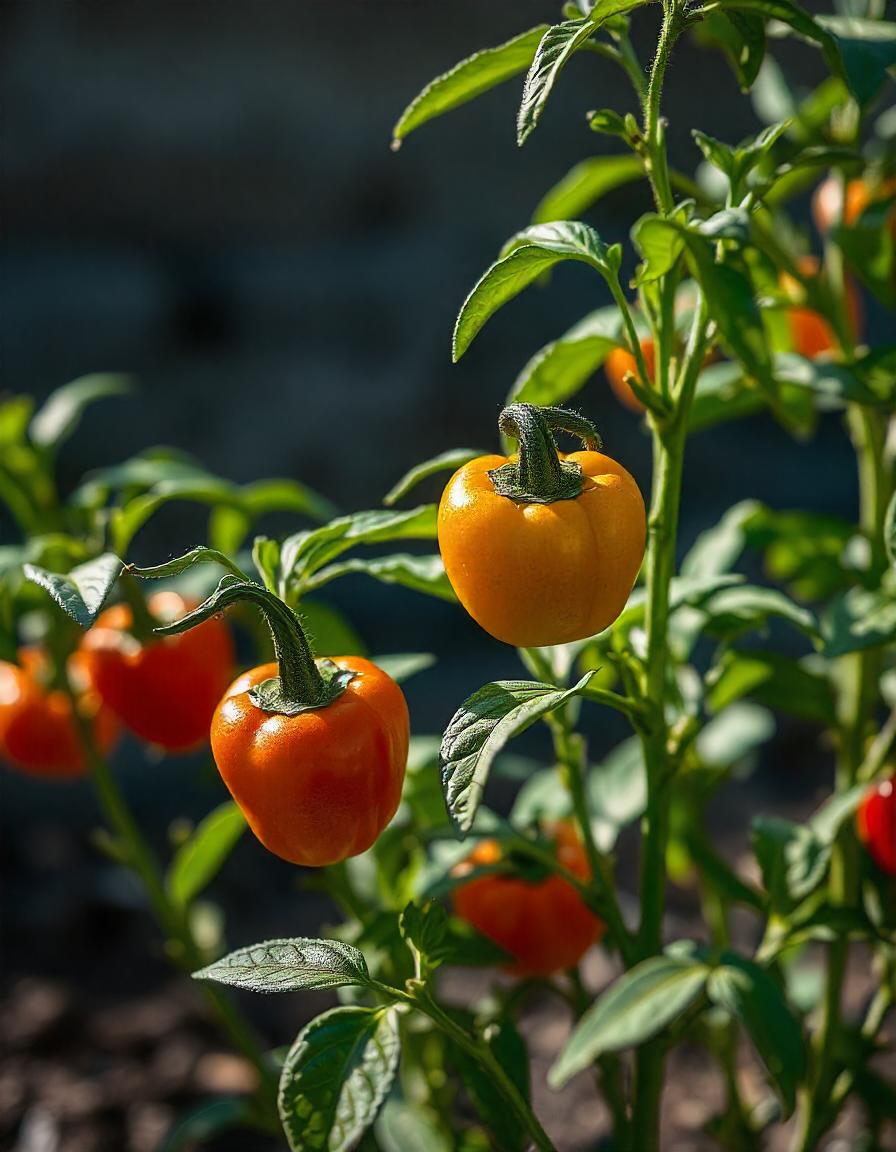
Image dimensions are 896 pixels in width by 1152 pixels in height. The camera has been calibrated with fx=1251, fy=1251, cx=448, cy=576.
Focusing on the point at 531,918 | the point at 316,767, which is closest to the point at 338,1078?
the point at 316,767

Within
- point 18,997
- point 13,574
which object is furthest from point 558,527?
point 18,997

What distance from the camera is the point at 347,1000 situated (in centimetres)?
98

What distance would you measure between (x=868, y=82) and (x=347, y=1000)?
0.75 meters

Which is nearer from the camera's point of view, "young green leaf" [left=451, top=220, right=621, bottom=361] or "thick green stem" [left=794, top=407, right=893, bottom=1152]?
"young green leaf" [left=451, top=220, right=621, bottom=361]

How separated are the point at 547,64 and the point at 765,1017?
58cm

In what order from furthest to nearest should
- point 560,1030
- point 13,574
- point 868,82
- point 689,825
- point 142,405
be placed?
point 142,405 < point 560,1030 < point 689,825 < point 13,574 < point 868,82

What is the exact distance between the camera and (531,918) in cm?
107

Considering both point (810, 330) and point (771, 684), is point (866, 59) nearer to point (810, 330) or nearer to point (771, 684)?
point (810, 330)

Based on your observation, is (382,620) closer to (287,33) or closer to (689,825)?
(287,33)

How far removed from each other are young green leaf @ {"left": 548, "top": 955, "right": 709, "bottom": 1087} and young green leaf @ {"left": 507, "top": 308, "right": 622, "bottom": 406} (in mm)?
382

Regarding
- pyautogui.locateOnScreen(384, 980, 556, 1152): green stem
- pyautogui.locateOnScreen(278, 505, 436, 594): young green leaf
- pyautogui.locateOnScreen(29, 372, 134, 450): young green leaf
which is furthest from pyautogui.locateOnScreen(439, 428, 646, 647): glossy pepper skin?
pyautogui.locateOnScreen(29, 372, 134, 450): young green leaf

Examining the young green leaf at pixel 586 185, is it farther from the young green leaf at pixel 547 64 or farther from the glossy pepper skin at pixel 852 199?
the young green leaf at pixel 547 64

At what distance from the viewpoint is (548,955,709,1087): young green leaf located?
767 millimetres

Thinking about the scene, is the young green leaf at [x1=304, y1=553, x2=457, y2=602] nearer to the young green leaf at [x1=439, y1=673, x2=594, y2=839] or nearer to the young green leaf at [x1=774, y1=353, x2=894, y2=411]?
the young green leaf at [x1=439, y1=673, x2=594, y2=839]
